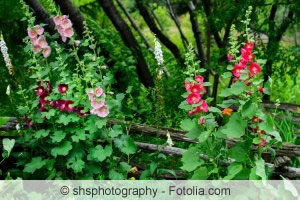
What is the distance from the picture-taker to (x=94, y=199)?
10.1 ft

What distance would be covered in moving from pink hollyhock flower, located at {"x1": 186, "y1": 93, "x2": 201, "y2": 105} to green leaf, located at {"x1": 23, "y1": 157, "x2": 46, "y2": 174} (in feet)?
3.66

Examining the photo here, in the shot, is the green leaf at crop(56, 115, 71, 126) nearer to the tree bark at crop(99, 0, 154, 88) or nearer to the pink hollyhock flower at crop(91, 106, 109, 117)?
the pink hollyhock flower at crop(91, 106, 109, 117)

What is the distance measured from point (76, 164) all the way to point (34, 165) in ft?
1.07

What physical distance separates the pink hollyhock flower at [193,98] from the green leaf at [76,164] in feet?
2.73

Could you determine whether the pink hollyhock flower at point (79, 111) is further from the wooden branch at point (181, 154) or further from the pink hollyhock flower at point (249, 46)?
the pink hollyhock flower at point (249, 46)

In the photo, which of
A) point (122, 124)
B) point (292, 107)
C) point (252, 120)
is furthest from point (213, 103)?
point (252, 120)

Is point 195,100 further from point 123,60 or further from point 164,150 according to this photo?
point 123,60

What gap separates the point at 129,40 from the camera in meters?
5.34

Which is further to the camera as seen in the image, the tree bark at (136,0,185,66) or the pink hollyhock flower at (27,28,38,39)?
the tree bark at (136,0,185,66)

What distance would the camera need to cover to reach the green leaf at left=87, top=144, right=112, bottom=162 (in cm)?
308

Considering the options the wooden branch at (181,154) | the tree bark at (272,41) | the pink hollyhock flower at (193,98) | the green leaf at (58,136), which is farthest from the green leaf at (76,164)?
the tree bark at (272,41)

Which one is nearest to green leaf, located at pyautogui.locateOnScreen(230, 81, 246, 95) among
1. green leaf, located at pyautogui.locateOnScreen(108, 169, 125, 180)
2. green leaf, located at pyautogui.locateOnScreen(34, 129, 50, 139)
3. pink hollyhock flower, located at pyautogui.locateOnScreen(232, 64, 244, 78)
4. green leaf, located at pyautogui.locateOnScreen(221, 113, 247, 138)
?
pink hollyhock flower, located at pyautogui.locateOnScreen(232, 64, 244, 78)

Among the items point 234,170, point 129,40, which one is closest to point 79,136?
point 234,170

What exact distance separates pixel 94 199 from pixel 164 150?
74 cm
